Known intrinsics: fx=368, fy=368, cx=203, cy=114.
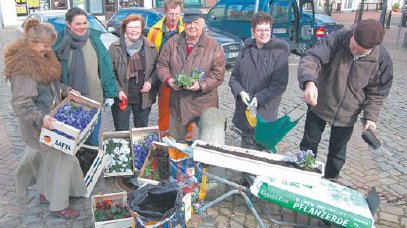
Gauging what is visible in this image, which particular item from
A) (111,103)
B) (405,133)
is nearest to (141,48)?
(111,103)

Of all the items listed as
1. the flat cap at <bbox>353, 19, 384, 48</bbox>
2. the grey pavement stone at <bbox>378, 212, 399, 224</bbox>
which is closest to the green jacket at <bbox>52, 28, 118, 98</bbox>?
the flat cap at <bbox>353, 19, 384, 48</bbox>

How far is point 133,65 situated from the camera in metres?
4.10

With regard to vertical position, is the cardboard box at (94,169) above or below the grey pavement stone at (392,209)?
above

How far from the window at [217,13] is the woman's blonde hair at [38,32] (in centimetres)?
902

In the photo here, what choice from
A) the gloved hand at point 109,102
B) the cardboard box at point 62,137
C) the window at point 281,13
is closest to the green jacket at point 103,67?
the gloved hand at point 109,102

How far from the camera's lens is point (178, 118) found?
4.11 m

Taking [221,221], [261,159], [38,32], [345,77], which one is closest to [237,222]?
[221,221]

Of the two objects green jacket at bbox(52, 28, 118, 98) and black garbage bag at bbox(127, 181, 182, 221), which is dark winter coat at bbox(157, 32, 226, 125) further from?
black garbage bag at bbox(127, 181, 182, 221)

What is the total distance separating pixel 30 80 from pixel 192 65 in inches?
60.1

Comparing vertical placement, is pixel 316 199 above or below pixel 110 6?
below

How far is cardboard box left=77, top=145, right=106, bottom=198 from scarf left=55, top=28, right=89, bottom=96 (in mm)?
693

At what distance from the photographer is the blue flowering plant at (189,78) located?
12.0 ft

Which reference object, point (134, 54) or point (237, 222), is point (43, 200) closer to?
point (134, 54)

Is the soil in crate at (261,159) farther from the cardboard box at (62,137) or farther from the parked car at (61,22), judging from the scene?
the parked car at (61,22)
